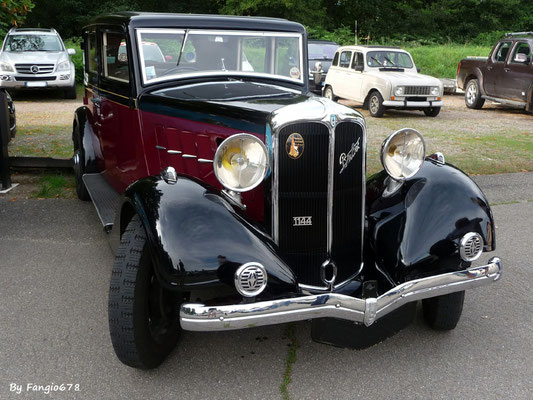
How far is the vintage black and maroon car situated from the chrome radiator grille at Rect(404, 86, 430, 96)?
946cm

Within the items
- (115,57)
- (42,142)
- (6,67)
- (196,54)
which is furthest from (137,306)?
(6,67)

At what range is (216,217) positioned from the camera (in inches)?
109

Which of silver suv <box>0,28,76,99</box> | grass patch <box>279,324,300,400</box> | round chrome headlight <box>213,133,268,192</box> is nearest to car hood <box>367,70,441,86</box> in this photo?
silver suv <box>0,28,76,99</box>

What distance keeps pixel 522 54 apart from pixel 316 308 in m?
13.1

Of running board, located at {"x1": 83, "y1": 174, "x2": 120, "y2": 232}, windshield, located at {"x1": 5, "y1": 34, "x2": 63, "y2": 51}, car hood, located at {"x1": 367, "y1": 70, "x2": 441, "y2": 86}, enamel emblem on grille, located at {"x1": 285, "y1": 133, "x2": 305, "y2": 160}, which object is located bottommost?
car hood, located at {"x1": 367, "y1": 70, "x2": 441, "y2": 86}

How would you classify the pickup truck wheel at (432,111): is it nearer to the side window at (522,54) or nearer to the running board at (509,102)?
the running board at (509,102)

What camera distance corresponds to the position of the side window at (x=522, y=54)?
1345cm

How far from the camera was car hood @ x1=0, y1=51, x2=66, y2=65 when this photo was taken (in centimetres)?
1421

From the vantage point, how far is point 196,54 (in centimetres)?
417

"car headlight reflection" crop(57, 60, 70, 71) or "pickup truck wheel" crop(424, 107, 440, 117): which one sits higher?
"car headlight reflection" crop(57, 60, 70, 71)

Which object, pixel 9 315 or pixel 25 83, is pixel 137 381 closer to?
pixel 9 315

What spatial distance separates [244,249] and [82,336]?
52.2 inches

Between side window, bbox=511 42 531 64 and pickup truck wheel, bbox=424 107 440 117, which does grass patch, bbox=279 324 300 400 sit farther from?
side window, bbox=511 42 531 64

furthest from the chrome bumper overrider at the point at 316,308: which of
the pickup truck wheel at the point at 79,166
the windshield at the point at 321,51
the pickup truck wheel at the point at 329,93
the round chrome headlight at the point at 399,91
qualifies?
the windshield at the point at 321,51
